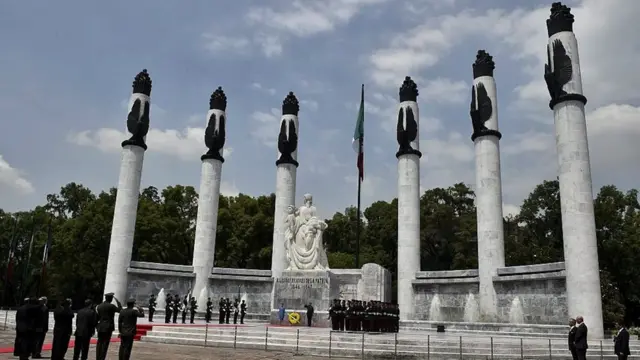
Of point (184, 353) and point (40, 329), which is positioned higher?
point (40, 329)

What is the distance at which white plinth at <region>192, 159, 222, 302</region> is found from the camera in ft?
99.4

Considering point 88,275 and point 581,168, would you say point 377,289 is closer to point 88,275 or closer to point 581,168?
point 581,168

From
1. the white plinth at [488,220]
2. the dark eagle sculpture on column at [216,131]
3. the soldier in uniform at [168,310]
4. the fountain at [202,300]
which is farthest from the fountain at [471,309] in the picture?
the dark eagle sculpture on column at [216,131]

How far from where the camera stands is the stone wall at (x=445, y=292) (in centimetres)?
2652

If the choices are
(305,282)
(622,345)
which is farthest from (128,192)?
(622,345)

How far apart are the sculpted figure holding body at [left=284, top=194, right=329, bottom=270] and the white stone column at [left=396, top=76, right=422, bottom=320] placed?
509 cm

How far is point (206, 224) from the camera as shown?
31109mm

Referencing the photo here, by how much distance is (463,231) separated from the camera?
4569 centimetres

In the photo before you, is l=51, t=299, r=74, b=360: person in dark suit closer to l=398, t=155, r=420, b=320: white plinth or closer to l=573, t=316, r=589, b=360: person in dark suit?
l=573, t=316, r=589, b=360: person in dark suit

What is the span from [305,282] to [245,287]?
7.10 m

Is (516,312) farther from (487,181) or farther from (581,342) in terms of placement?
(581,342)

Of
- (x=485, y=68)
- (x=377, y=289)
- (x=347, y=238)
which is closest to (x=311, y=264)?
(x=377, y=289)

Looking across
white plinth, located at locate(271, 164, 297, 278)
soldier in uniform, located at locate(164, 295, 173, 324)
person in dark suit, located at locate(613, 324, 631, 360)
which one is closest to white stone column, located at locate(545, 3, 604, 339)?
person in dark suit, located at locate(613, 324, 631, 360)

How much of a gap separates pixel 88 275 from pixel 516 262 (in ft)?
111
